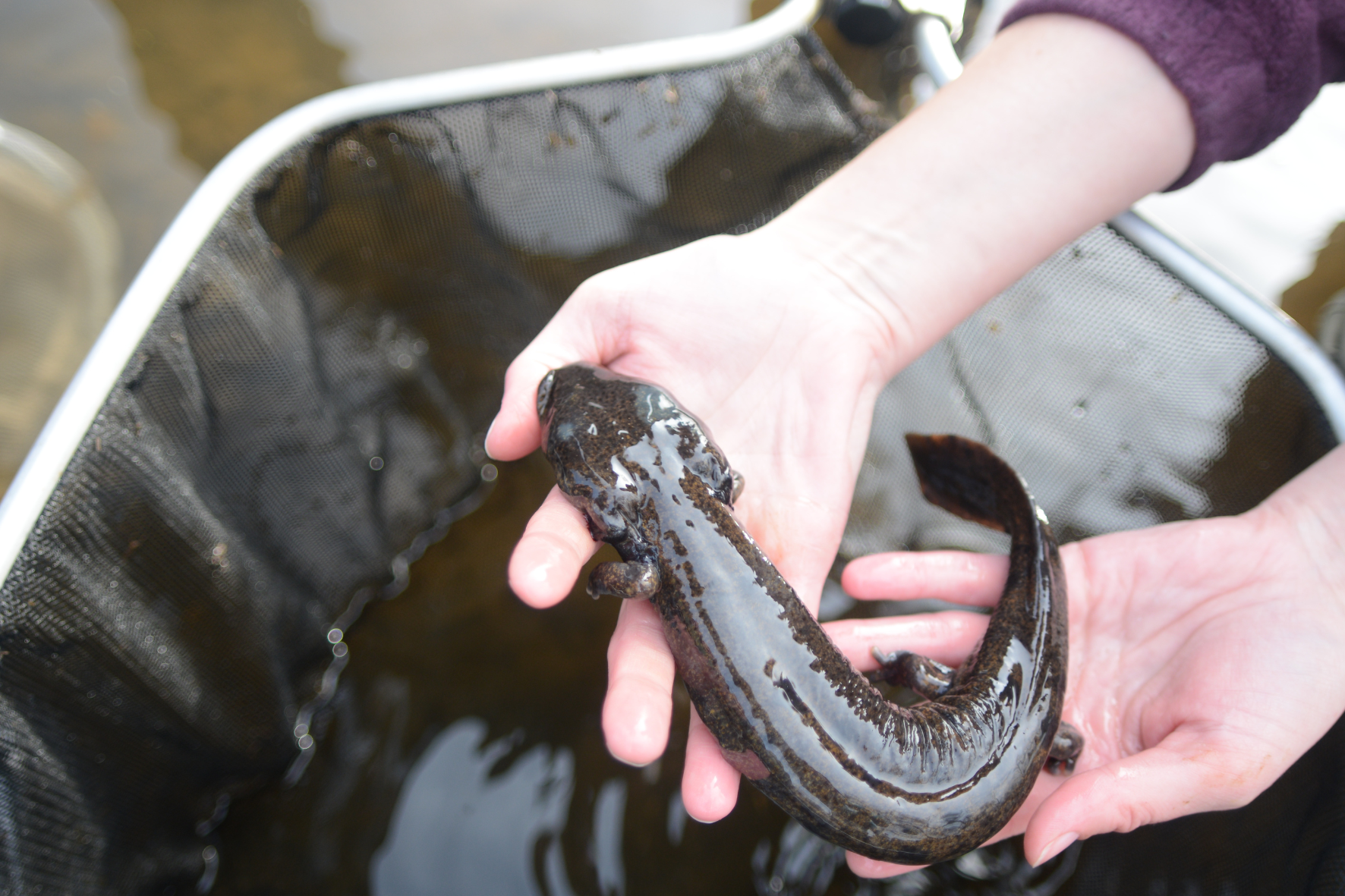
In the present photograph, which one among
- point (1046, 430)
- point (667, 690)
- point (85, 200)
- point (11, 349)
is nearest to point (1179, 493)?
point (1046, 430)

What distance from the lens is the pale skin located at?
1.87 meters

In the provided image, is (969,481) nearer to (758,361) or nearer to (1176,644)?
(1176,644)

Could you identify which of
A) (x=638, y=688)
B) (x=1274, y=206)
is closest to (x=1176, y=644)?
(x=638, y=688)

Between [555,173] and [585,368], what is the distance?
774 millimetres

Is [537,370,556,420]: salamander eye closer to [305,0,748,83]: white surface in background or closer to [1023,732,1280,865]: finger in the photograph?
[1023,732,1280,865]: finger

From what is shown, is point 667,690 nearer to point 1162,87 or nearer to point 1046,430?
point 1046,430

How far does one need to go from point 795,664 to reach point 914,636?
2.07 ft

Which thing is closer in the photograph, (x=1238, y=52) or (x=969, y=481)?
(x=1238, y=52)

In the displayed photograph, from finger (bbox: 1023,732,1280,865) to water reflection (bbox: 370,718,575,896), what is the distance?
55.3 inches

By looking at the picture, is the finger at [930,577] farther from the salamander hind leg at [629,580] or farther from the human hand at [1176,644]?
the salamander hind leg at [629,580]

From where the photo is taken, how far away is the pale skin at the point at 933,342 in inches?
73.5

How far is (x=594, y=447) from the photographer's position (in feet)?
6.65

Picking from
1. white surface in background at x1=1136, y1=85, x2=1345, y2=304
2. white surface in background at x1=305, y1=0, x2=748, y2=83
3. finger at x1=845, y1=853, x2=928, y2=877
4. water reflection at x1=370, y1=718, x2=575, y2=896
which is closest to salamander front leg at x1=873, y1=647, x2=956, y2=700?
finger at x1=845, y1=853, x2=928, y2=877

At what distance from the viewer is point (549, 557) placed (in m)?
1.61
